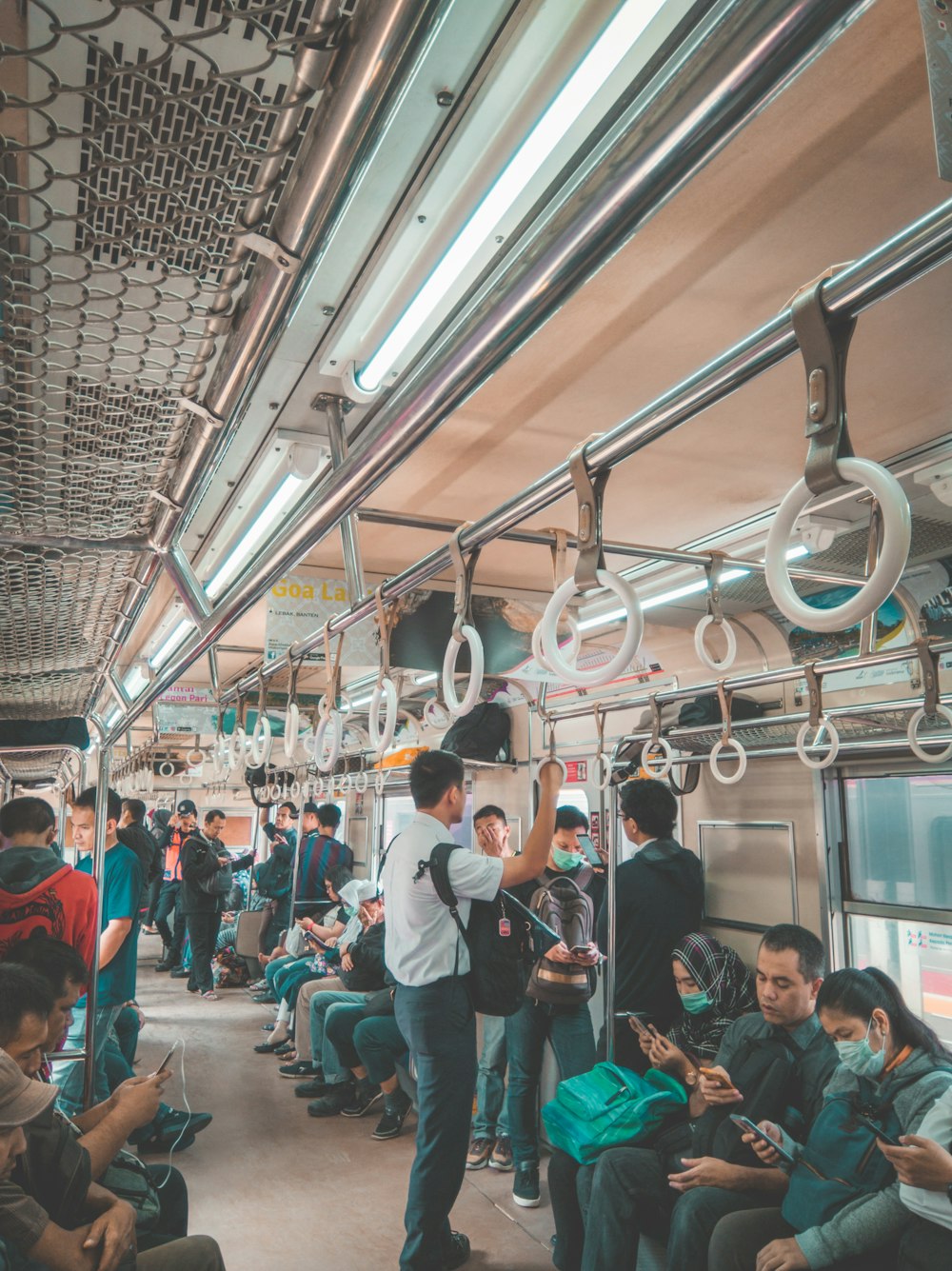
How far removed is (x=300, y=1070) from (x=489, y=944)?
13.3 ft

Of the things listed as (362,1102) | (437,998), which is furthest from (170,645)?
(362,1102)

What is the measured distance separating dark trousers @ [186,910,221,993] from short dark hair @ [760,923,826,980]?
7499 mm

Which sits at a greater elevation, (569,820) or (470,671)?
(470,671)

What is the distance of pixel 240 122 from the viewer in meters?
1.08

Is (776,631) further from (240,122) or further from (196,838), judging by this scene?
(196,838)

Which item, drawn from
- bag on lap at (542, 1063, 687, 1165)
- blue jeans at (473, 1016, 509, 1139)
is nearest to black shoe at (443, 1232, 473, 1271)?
bag on lap at (542, 1063, 687, 1165)

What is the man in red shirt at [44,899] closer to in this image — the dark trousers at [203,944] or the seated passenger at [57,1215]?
the seated passenger at [57,1215]

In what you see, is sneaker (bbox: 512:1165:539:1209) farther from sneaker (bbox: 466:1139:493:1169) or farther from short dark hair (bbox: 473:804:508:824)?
short dark hair (bbox: 473:804:508:824)

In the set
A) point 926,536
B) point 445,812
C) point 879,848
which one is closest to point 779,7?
point 445,812

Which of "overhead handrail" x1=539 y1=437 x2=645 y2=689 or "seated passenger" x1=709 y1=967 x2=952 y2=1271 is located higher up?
"overhead handrail" x1=539 y1=437 x2=645 y2=689

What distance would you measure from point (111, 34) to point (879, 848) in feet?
15.1

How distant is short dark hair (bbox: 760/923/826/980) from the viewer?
10.7ft

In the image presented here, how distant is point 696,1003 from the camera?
3.89 metres

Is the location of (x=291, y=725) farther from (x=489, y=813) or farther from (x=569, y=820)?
(x=569, y=820)
